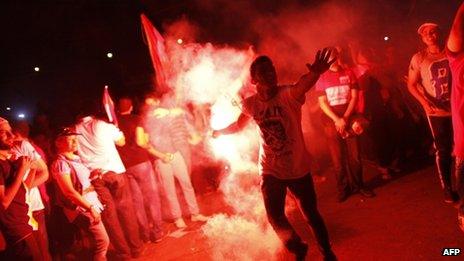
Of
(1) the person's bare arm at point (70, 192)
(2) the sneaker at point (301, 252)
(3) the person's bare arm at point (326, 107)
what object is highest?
(3) the person's bare arm at point (326, 107)

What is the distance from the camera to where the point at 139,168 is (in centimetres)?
711

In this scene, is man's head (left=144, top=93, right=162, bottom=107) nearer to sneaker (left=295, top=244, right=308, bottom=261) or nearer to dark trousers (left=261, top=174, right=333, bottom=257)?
dark trousers (left=261, top=174, right=333, bottom=257)

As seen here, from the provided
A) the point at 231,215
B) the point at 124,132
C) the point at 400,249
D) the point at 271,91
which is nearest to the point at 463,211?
the point at 400,249

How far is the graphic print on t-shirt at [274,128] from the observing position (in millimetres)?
4266

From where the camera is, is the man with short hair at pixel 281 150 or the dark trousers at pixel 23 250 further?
the dark trousers at pixel 23 250

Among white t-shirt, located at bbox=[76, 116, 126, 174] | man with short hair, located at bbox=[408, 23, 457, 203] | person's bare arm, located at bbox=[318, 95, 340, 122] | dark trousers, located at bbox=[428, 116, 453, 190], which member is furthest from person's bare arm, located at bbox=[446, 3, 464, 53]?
white t-shirt, located at bbox=[76, 116, 126, 174]

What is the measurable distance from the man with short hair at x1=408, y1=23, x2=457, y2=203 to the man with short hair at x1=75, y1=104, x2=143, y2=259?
466cm

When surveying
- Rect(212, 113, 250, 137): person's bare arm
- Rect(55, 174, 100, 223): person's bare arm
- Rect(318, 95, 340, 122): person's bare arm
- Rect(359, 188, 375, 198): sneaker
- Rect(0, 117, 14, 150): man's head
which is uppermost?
Rect(0, 117, 14, 150): man's head

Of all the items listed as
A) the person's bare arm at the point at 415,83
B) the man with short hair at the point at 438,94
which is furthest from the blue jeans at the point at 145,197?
the man with short hair at the point at 438,94

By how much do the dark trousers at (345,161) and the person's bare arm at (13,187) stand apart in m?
4.53

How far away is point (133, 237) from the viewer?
6703 mm

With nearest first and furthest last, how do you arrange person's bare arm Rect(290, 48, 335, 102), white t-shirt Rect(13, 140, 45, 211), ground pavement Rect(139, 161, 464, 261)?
person's bare arm Rect(290, 48, 335, 102) < ground pavement Rect(139, 161, 464, 261) < white t-shirt Rect(13, 140, 45, 211)

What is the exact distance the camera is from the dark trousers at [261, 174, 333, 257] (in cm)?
431

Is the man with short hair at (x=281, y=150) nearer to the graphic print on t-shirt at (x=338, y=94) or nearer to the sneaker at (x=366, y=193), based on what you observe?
the sneaker at (x=366, y=193)
